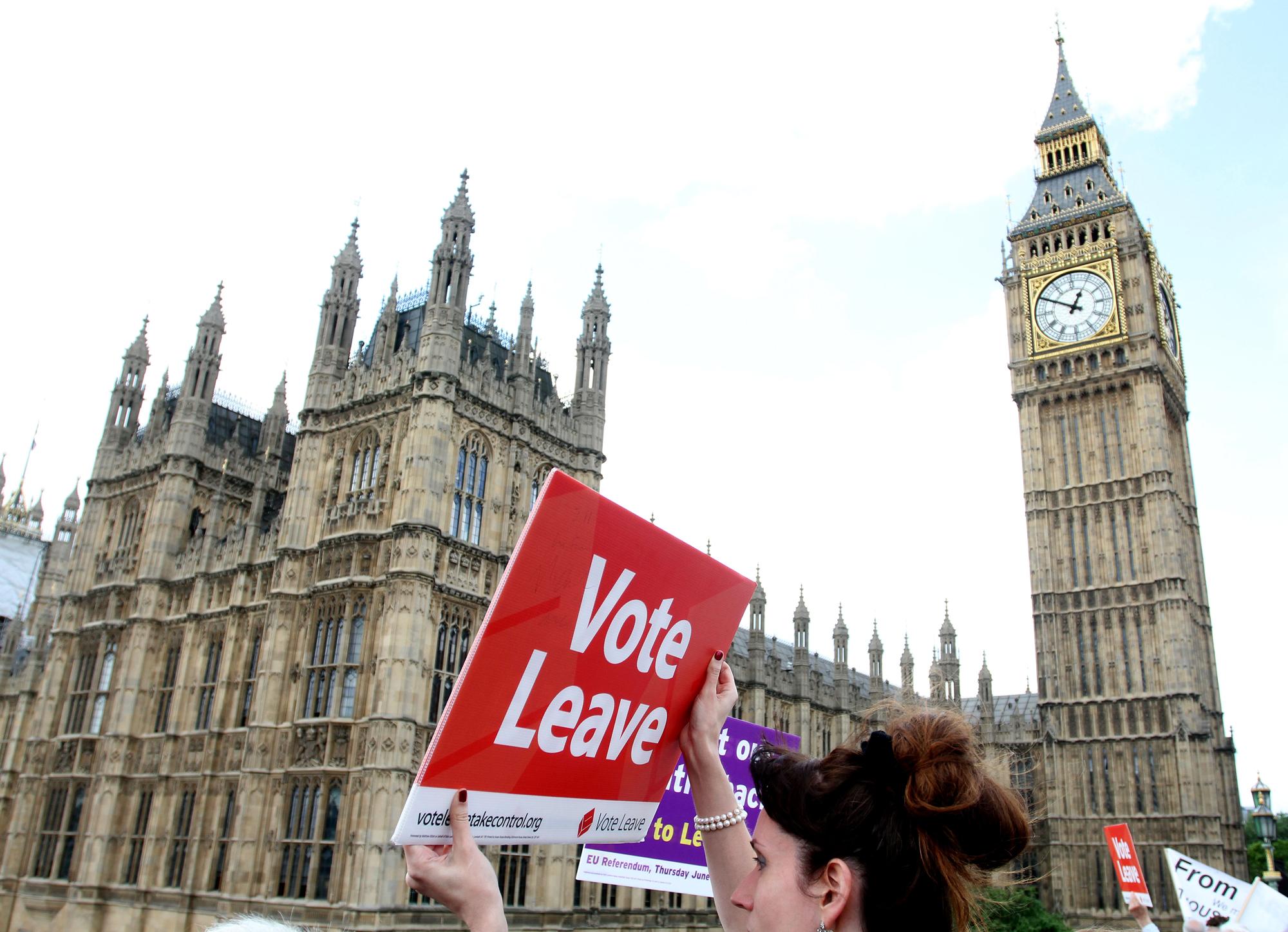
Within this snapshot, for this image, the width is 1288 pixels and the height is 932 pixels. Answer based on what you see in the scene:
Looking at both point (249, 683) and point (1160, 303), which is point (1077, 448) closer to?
point (1160, 303)

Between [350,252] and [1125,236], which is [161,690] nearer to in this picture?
[350,252]

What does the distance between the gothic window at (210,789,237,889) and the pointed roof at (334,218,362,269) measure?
1689 centimetres

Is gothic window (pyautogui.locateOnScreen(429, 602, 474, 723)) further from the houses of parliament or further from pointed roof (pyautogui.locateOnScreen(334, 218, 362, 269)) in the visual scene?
pointed roof (pyautogui.locateOnScreen(334, 218, 362, 269))

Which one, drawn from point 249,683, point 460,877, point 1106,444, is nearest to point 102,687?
point 249,683

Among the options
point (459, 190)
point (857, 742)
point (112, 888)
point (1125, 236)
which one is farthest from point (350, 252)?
point (1125, 236)

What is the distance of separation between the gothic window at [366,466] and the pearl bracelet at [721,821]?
82.7 ft

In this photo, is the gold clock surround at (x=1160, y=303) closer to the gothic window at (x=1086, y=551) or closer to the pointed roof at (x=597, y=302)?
the gothic window at (x=1086, y=551)

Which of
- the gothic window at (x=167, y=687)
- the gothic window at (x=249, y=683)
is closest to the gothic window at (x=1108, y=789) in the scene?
the gothic window at (x=249, y=683)

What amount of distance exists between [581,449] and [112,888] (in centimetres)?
2013

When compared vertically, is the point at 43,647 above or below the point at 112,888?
above

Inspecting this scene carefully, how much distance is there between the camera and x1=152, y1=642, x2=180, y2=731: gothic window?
3284cm

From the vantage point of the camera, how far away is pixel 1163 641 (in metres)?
51.1

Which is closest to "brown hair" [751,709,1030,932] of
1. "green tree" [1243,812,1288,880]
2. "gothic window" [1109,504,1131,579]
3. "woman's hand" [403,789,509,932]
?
"woman's hand" [403,789,509,932]

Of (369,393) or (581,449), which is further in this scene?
(581,449)
